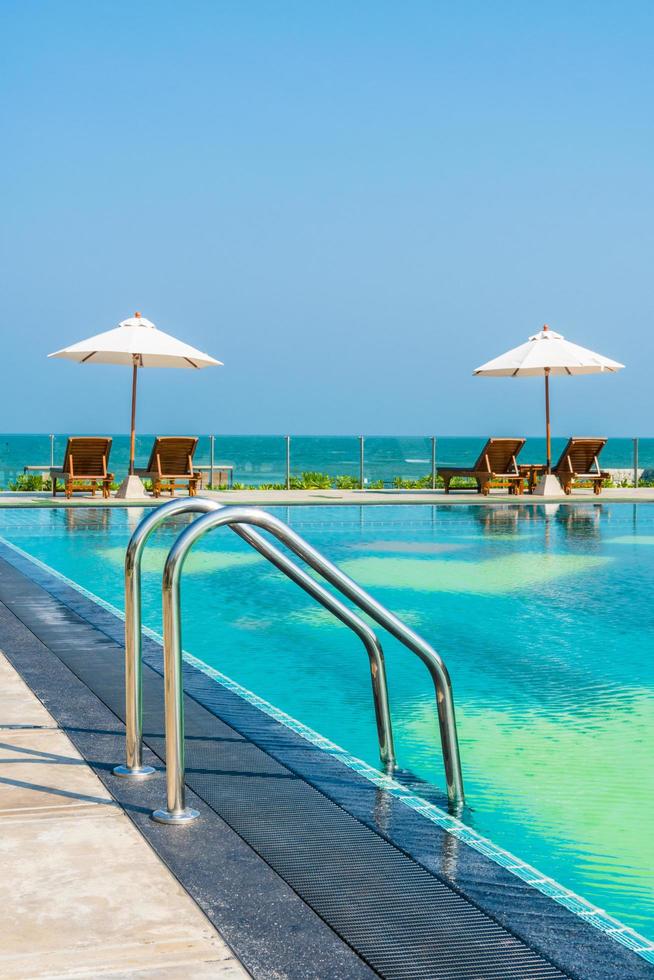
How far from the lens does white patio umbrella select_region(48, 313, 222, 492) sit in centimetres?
1822

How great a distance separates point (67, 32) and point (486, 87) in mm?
16314

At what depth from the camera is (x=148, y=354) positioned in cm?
1839

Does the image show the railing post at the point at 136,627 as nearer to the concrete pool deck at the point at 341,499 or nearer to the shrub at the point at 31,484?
the concrete pool deck at the point at 341,499

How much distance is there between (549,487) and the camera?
63.8 feet

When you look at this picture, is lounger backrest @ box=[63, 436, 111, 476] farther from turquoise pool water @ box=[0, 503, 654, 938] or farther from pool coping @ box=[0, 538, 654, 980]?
pool coping @ box=[0, 538, 654, 980]

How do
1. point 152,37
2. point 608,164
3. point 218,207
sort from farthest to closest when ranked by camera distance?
point 218,207 < point 608,164 < point 152,37

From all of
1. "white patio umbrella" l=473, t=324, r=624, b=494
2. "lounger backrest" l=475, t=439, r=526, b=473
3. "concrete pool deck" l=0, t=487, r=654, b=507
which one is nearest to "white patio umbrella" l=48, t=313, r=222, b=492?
"concrete pool deck" l=0, t=487, r=654, b=507

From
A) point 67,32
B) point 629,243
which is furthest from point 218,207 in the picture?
point 67,32

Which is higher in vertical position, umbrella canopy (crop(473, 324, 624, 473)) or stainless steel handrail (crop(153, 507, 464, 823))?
umbrella canopy (crop(473, 324, 624, 473))

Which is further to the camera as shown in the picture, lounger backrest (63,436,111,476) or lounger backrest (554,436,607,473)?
lounger backrest (554,436,607,473)

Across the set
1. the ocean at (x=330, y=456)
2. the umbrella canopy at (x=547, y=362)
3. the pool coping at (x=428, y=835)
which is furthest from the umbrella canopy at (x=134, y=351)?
the ocean at (x=330, y=456)

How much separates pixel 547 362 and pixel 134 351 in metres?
7.23

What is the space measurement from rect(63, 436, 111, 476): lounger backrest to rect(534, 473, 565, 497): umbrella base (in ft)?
24.0

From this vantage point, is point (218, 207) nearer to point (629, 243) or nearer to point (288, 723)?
point (629, 243)
